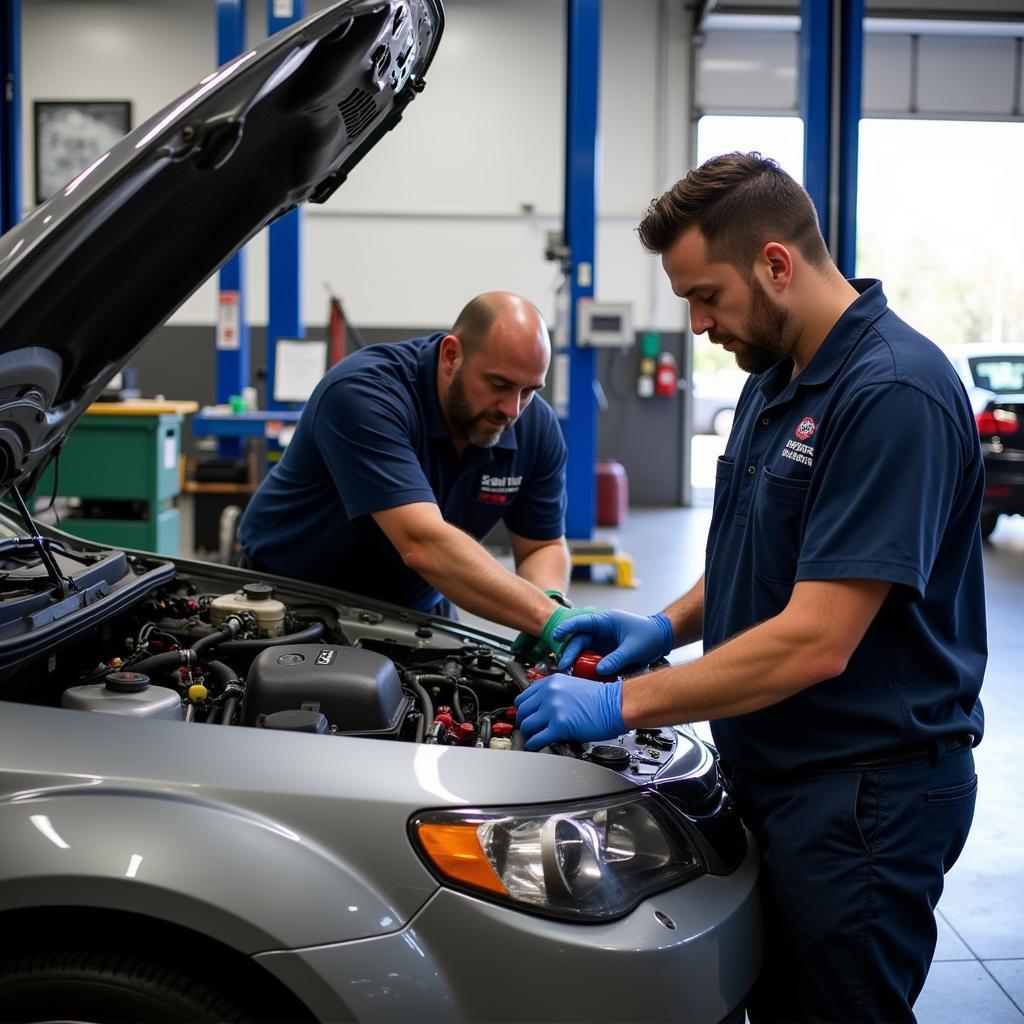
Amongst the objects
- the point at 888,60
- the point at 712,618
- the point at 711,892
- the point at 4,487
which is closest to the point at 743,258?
the point at 712,618

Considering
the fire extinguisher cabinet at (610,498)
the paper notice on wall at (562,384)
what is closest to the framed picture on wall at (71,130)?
the fire extinguisher cabinet at (610,498)

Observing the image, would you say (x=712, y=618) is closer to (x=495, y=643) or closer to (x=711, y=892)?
(x=711, y=892)

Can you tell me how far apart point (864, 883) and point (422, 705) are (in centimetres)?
69

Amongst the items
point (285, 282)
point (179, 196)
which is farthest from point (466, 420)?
point (285, 282)

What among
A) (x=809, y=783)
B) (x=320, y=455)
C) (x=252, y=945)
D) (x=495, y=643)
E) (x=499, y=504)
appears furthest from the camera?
(x=499, y=504)

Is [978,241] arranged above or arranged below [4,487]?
above

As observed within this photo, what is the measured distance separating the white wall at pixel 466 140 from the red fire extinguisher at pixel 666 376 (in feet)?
1.32

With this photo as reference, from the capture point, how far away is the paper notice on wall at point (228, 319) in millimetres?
6816

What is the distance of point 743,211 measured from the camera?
1.46 m

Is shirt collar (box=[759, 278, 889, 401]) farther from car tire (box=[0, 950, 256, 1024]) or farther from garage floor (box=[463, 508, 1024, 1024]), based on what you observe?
garage floor (box=[463, 508, 1024, 1024])

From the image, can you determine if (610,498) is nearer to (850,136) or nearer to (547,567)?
(850,136)

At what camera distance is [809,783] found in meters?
1.48

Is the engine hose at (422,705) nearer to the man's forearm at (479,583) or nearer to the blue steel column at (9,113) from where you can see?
the man's forearm at (479,583)

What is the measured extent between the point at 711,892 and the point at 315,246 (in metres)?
9.53
